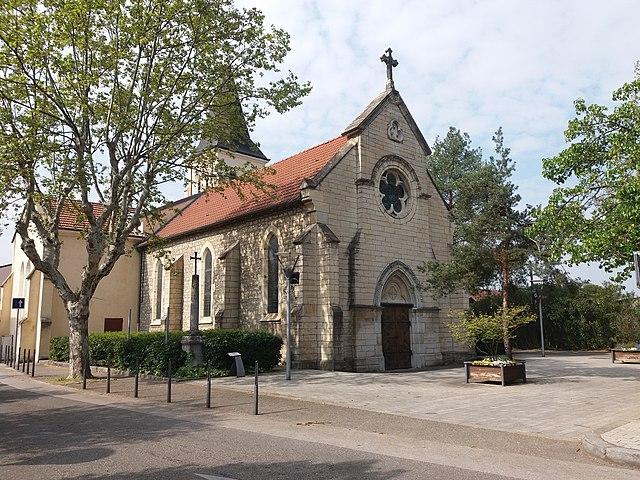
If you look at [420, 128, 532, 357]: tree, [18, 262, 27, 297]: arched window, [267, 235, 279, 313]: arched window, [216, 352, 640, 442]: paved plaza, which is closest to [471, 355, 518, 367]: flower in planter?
[216, 352, 640, 442]: paved plaza

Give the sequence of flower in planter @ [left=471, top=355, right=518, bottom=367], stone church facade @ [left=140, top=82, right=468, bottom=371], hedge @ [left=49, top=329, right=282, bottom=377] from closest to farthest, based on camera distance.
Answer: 1. flower in planter @ [left=471, top=355, right=518, bottom=367]
2. hedge @ [left=49, top=329, right=282, bottom=377]
3. stone church facade @ [left=140, top=82, right=468, bottom=371]

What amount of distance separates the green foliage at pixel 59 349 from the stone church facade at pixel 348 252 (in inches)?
252

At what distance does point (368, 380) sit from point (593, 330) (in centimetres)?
2686

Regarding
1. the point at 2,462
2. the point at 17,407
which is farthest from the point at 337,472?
the point at 17,407

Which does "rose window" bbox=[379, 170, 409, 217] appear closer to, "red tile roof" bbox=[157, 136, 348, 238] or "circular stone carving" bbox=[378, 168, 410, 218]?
"circular stone carving" bbox=[378, 168, 410, 218]

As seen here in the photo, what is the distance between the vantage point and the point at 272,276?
2175 centimetres

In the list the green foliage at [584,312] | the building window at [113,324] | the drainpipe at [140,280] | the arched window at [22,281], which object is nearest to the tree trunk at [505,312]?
the green foliage at [584,312]

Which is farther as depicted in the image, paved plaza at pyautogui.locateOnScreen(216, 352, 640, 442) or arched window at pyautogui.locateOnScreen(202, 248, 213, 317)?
arched window at pyautogui.locateOnScreen(202, 248, 213, 317)

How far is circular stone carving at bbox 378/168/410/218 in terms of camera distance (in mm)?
22047

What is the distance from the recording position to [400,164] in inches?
892

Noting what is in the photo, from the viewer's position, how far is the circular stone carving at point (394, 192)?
2205cm

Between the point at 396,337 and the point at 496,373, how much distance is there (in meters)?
6.17

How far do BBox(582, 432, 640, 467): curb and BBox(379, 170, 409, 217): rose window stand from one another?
582 inches

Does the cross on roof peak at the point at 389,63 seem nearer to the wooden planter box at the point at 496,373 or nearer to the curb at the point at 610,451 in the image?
the wooden planter box at the point at 496,373
